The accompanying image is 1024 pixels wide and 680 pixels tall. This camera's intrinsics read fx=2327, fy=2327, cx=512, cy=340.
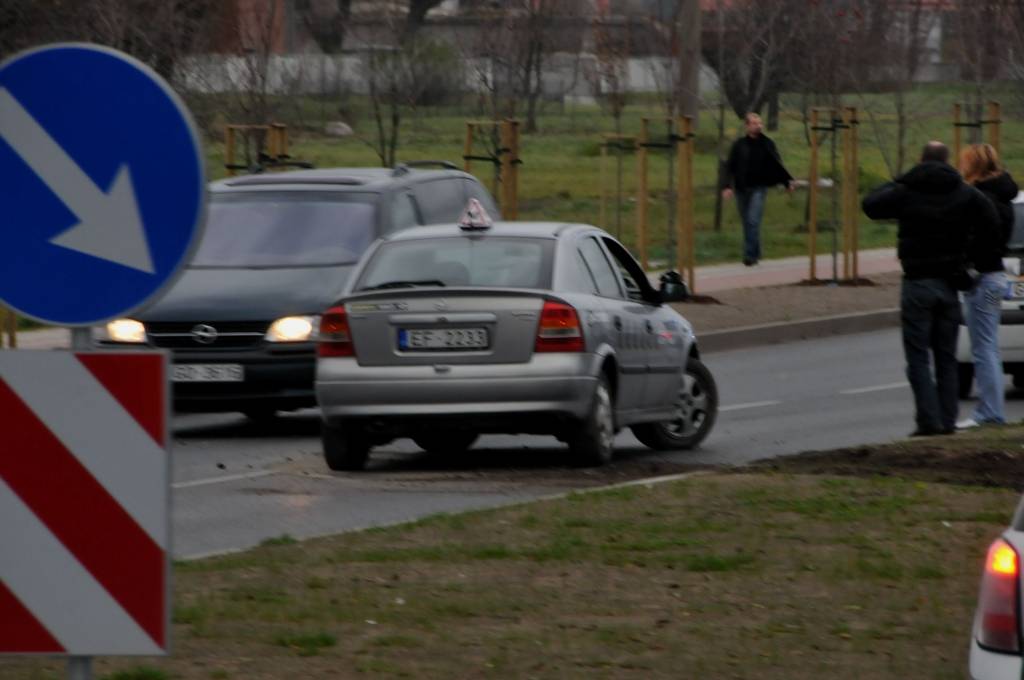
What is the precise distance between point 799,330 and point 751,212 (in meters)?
6.02

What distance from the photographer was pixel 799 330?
23.6m

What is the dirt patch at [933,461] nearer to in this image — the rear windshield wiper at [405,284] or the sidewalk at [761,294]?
the rear windshield wiper at [405,284]

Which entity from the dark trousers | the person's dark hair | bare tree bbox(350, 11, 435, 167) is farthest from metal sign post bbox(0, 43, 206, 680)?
bare tree bbox(350, 11, 435, 167)

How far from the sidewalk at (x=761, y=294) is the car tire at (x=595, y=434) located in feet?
26.8

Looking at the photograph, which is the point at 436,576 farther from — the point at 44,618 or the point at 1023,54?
the point at 1023,54

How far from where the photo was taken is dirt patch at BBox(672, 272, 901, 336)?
23438 mm

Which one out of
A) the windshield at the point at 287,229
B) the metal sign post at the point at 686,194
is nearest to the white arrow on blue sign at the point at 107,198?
the windshield at the point at 287,229

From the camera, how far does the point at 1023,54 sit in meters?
39.9

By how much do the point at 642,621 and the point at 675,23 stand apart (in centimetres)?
2983

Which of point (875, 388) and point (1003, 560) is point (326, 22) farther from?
point (1003, 560)

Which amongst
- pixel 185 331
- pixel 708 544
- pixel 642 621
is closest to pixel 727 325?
pixel 185 331

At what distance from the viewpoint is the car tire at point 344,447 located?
12859 millimetres

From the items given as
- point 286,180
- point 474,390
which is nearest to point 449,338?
point 474,390

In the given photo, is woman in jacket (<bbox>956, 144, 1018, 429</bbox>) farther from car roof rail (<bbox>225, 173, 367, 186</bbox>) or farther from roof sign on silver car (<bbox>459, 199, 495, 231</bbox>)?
car roof rail (<bbox>225, 173, 367, 186</bbox>)
